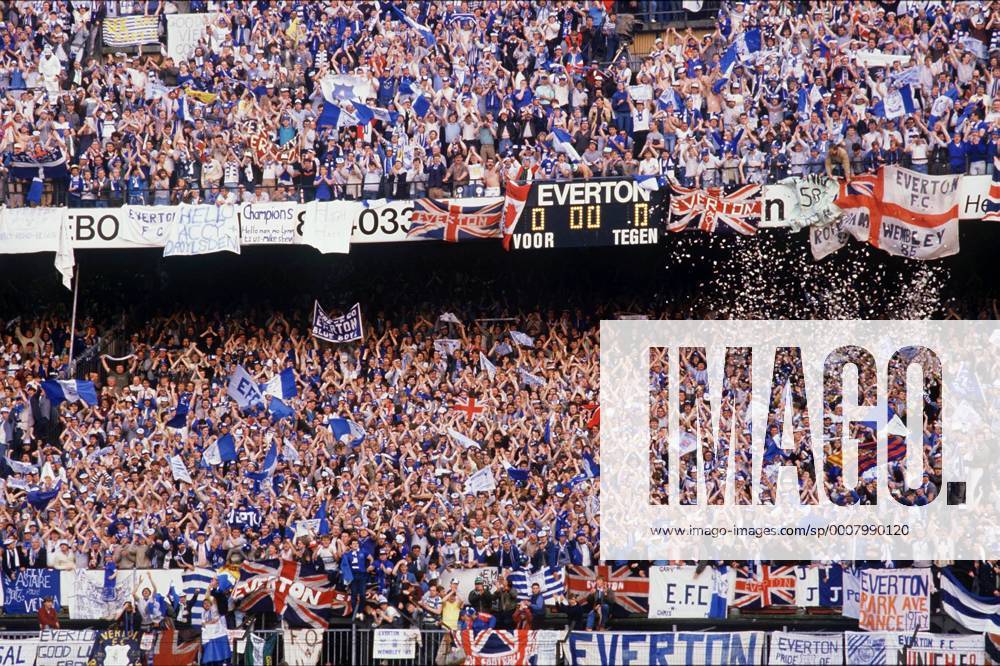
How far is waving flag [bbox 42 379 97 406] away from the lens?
2884 centimetres

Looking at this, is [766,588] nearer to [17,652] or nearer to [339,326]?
[339,326]

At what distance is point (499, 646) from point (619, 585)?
2431mm

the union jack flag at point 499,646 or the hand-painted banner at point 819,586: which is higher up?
the hand-painted banner at point 819,586

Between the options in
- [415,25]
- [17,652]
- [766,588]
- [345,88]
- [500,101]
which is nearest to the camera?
[17,652]

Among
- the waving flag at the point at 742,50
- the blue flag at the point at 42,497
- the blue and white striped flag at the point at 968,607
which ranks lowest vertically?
the blue and white striped flag at the point at 968,607

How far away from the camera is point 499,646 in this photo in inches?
867

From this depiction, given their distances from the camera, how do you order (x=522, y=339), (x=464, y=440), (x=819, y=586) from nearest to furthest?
(x=819, y=586), (x=464, y=440), (x=522, y=339)

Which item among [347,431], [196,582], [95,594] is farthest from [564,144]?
[95,594]

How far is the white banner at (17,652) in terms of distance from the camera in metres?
22.7

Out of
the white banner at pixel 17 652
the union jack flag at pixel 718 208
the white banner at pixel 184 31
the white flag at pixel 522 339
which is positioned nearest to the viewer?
the white banner at pixel 17 652

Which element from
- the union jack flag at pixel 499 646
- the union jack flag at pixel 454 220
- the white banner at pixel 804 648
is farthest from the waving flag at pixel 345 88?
the white banner at pixel 804 648

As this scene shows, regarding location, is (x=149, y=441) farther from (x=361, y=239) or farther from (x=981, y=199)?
(x=981, y=199)

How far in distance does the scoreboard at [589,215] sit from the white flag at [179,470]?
245 inches

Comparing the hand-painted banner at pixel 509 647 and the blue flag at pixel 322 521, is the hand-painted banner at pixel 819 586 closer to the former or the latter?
the hand-painted banner at pixel 509 647
